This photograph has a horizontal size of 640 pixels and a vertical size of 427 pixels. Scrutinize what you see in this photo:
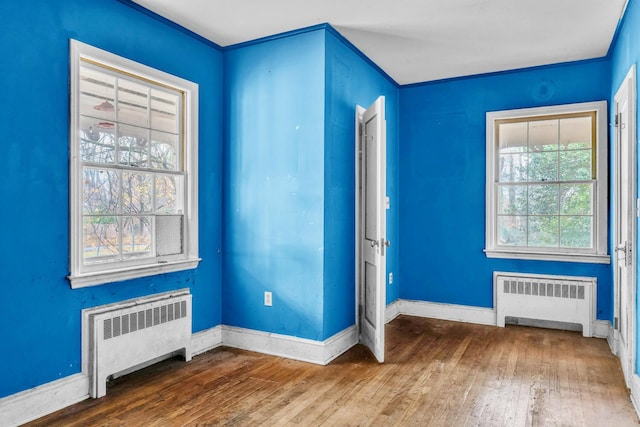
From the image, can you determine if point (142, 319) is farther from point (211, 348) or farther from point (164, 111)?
point (164, 111)

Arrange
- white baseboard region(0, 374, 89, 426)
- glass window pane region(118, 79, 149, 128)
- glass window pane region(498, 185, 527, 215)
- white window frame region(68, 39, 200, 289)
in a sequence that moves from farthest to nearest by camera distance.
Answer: glass window pane region(498, 185, 527, 215) < glass window pane region(118, 79, 149, 128) < white window frame region(68, 39, 200, 289) < white baseboard region(0, 374, 89, 426)

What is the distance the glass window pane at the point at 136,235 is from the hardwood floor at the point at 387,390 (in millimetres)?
Result: 936

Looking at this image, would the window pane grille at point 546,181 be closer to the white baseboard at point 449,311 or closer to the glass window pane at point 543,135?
the glass window pane at point 543,135

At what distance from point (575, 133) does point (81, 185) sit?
4620 millimetres

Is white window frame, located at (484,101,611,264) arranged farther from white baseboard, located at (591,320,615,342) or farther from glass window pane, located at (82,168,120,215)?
glass window pane, located at (82,168,120,215)

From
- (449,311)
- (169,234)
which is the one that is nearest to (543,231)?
(449,311)

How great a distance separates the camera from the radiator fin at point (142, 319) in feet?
10.1

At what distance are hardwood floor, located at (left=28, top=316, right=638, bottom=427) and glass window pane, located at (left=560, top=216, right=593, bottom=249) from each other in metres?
1.03

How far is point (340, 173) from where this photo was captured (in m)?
3.93

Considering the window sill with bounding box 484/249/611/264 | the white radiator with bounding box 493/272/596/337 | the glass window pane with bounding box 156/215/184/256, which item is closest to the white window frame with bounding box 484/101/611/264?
the window sill with bounding box 484/249/611/264

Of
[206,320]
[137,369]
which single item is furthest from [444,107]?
[137,369]

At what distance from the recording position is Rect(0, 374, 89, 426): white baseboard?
2.56 metres

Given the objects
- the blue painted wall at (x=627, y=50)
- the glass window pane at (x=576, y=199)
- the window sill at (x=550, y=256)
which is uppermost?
the blue painted wall at (x=627, y=50)

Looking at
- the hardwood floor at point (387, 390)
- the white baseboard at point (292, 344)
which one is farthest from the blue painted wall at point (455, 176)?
the white baseboard at point (292, 344)
